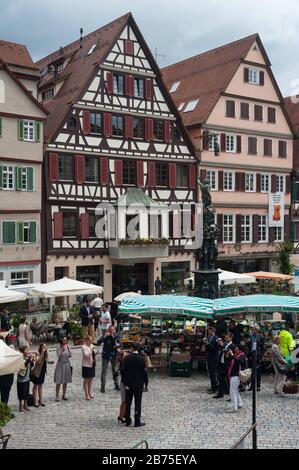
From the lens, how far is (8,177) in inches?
1222

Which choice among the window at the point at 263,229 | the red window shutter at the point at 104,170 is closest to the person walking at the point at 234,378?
the red window shutter at the point at 104,170

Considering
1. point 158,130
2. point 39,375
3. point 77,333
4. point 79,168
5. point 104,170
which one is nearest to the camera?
point 39,375

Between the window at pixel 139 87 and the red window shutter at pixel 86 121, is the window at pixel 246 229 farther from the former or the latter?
the red window shutter at pixel 86 121

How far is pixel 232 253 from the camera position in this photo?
132 feet

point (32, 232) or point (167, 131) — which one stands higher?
point (167, 131)

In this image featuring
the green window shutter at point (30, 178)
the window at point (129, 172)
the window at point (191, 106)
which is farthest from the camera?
the window at point (191, 106)

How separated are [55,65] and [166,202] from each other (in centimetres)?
1202

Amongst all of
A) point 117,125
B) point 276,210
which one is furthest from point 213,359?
point 276,210

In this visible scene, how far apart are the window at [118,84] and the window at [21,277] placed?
11303mm

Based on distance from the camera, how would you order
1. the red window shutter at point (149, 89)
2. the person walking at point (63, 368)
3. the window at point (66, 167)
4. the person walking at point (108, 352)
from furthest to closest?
the red window shutter at point (149, 89) → the window at point (66, 167) → the person walking at point (108, 352) → the person walking at point (63, 368)

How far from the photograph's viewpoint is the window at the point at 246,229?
135ft

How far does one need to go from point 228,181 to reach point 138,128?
772 centimetres

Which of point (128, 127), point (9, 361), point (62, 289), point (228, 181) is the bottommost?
point (9, 361)

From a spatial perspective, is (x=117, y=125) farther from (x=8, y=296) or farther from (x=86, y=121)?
(x=8, y=296)
